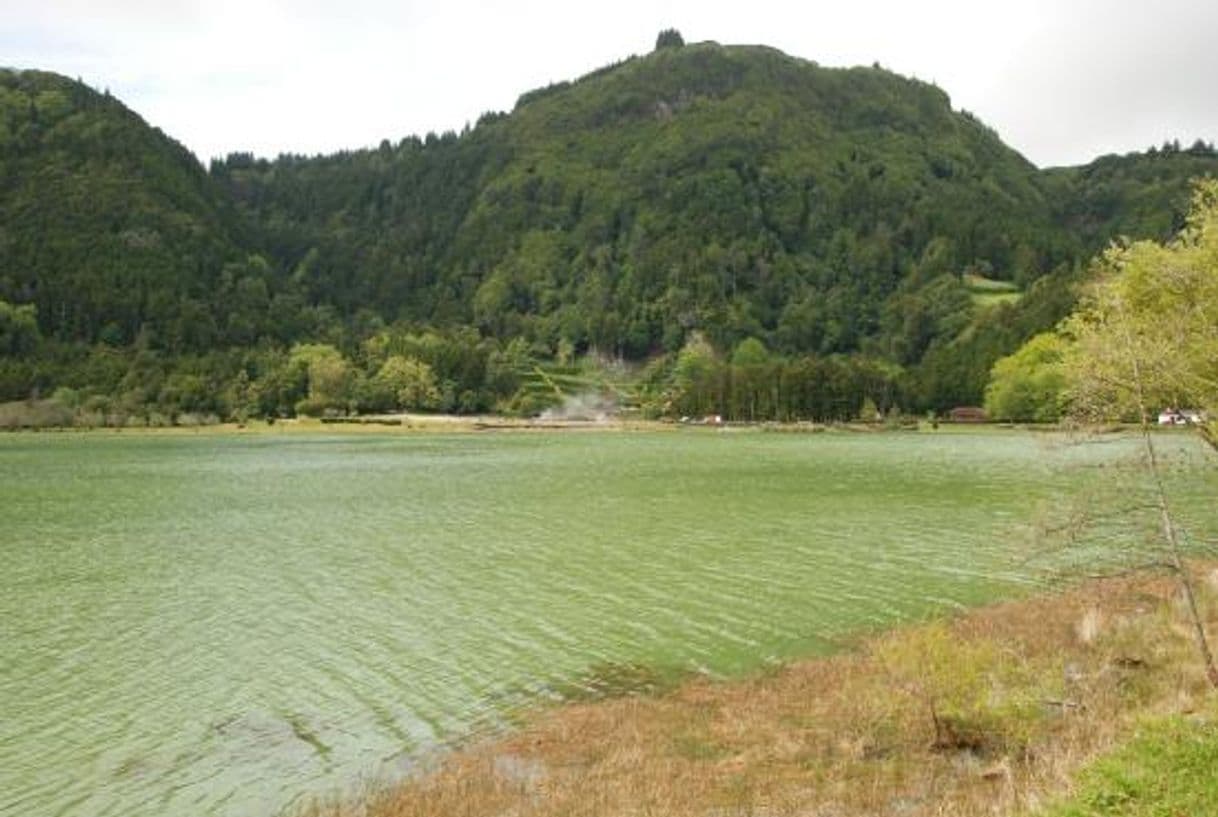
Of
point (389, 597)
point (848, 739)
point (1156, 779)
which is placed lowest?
point (389, 597)

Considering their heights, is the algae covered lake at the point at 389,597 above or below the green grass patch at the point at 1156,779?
below

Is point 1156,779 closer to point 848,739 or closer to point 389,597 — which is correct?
point 848,739

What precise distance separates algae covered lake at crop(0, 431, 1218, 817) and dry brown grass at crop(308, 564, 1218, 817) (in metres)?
3.10

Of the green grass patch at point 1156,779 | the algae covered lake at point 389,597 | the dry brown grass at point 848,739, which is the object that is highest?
the green grass patch at point 1156,779

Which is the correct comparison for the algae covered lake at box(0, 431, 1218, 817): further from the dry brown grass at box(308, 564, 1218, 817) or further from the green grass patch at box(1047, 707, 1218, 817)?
the green grass patch at box(1047, 707, 1218, 817)

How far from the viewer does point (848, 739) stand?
2209cm

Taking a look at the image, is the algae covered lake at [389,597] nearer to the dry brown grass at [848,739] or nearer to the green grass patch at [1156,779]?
the dry brown grass at [848,739]

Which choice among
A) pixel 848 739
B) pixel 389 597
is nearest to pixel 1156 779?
pixel 848 739

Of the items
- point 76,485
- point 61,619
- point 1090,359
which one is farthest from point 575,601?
point 76,485

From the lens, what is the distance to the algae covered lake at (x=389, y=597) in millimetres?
24500

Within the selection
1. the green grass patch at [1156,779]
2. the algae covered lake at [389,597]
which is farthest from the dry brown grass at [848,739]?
the algae covered lake at [389,597]

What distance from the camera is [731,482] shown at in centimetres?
9019

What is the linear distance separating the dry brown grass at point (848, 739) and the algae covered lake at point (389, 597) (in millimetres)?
3101

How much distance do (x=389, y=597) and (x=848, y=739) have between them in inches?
982
